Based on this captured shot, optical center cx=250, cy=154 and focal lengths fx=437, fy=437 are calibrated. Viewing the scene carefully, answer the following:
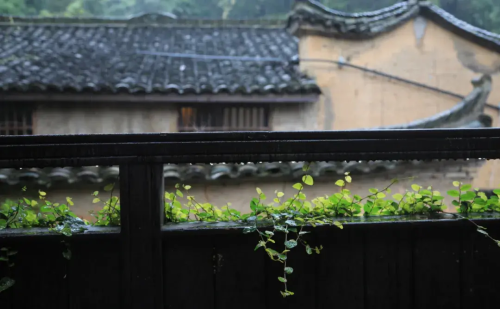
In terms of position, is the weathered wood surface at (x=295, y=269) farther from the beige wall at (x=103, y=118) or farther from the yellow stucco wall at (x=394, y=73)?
the yellow stucco wall at (x=394, y=73)

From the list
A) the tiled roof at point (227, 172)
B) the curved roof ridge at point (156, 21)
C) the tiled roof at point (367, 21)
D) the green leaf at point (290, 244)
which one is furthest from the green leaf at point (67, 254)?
the curved roof ridge at point (156, 21)

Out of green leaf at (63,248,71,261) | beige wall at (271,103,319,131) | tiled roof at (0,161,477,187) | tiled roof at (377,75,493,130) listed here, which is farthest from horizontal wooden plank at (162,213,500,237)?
beige wall at (271,103,319,131)

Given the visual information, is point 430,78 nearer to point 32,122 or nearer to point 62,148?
point 32,122

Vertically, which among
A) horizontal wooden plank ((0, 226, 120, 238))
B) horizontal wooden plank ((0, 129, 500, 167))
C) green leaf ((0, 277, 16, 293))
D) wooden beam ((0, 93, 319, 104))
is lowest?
green leaf ((0, 277, 16, 293))

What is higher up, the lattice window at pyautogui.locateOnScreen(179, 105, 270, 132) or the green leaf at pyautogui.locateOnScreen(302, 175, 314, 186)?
the lattice window at pyautogui.locateOnScreen(179, 105, 270, 132)

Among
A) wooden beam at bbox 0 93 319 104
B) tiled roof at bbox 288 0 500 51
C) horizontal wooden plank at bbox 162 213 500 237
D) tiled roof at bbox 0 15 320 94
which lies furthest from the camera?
tiled roof at bbox 288 0 500 51

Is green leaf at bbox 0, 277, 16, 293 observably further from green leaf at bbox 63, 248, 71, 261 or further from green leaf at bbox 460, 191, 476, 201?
green leaf at bbox 460, 191, 476, 201

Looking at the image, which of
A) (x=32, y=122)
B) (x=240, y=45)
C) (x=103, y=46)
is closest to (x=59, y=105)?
(x=32, y=122)

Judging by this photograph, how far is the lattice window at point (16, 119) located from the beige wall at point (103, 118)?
0.15 m

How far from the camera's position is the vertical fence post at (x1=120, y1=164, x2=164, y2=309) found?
4.81 ft

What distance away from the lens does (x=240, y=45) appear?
9570mm

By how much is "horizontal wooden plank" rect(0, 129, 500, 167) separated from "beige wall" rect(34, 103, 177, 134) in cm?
602

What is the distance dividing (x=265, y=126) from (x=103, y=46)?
13.7ft

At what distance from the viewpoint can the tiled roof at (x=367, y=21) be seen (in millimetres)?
7363
